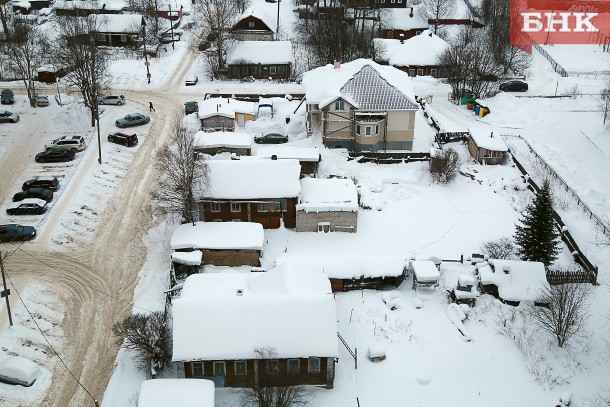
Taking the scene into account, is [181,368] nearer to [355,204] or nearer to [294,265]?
[294,265]

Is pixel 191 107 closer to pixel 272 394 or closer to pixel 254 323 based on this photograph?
pixel 254 323

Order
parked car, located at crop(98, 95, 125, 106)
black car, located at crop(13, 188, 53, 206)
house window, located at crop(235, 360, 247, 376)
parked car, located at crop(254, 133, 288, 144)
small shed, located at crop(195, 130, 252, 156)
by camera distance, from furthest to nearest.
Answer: parked car, located at crop(98, 95, 125, 106) → parked car, located at crop(254, 133, 288, 144) → small shed, located at crop(195, 130, 252, 156) → black car, located at crop(13, 188, 53, 206) → house window, located at crop(235, 360, 247, 376)

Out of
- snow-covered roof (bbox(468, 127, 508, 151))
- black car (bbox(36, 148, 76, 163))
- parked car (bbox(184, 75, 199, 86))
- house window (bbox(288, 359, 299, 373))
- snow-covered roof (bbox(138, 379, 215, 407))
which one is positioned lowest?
house window (bbox(288, 359, 299, 373))

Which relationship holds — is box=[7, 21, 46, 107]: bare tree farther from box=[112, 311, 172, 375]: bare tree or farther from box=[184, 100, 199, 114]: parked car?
box=[112, 311, 172, 375]: bare tree

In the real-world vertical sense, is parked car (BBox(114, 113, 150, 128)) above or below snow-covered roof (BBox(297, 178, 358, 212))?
above

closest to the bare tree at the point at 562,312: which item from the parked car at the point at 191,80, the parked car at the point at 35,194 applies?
the parked car at the point at 35,194

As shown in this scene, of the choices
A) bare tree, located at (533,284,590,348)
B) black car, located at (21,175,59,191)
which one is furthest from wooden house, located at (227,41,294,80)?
bare tree, located at (533,284,590,348)
